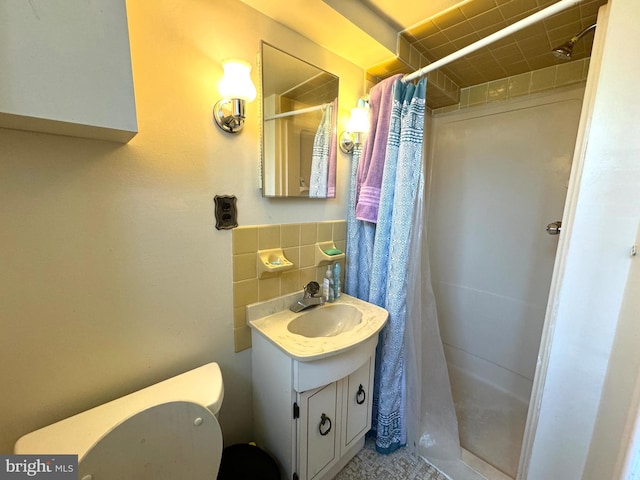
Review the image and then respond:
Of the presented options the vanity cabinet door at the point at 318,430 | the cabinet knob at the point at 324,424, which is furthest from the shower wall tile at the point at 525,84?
the cabinet knob at the point at 324,424

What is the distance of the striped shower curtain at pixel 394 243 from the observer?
1213mm

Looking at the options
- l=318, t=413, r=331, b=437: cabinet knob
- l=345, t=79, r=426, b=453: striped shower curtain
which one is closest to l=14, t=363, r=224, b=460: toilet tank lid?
l=318, t=413, r=331, b=437: cabinet knob

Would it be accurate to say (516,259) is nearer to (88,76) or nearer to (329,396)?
(329,396)

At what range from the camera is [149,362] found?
3.00 feet

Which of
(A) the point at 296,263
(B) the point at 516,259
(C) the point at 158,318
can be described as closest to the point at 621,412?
(A) the point at 296,263

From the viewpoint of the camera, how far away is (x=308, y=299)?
1269mm

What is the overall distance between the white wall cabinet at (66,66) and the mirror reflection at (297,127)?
543mm

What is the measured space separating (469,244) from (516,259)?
0.31 m

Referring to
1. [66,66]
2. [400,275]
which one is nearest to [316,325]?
[400,275]

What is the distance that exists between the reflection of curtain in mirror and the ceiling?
12.1 inches

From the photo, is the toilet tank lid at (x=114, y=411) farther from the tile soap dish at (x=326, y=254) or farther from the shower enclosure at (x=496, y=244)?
Answer: the shower enclosure at (x=496, y=244)

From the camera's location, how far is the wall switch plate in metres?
1.01

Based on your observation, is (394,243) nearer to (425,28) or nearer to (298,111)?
(298,111)

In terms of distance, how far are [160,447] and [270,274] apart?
26.3 inches
